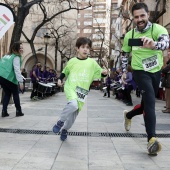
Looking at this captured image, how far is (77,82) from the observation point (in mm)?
5199

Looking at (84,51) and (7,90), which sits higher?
(84,51)

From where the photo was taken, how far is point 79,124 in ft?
24.0

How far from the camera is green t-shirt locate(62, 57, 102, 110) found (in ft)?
17.0

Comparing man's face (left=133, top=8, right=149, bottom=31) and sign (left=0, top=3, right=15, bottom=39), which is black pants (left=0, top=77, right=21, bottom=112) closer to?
sign (left=0, top=3, right=15, bottom=39)

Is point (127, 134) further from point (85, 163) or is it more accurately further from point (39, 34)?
point (39, 34)

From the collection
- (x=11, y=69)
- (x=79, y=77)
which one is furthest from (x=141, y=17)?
(x=11, y=69)

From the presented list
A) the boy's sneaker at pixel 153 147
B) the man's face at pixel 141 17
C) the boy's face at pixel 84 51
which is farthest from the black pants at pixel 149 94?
the boy's face at pixel 84 51

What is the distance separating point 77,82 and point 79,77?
83mm

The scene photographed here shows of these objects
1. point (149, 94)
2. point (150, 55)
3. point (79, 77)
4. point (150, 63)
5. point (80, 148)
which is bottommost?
point (80, 148)

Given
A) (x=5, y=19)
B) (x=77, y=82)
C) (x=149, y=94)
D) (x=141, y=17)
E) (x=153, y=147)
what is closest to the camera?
(x=153, y=147)

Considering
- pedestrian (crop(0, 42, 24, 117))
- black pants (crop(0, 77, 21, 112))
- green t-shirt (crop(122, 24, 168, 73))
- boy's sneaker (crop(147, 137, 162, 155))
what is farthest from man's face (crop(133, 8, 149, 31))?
black pants (crop(0, 77, 21, 112))

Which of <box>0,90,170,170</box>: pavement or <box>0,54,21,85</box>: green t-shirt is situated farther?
<box>0,54,21,85</box>: green t-shirt

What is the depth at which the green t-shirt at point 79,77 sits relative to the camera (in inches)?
203

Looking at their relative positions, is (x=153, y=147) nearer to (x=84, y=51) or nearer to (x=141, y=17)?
(x=141, y=17)
